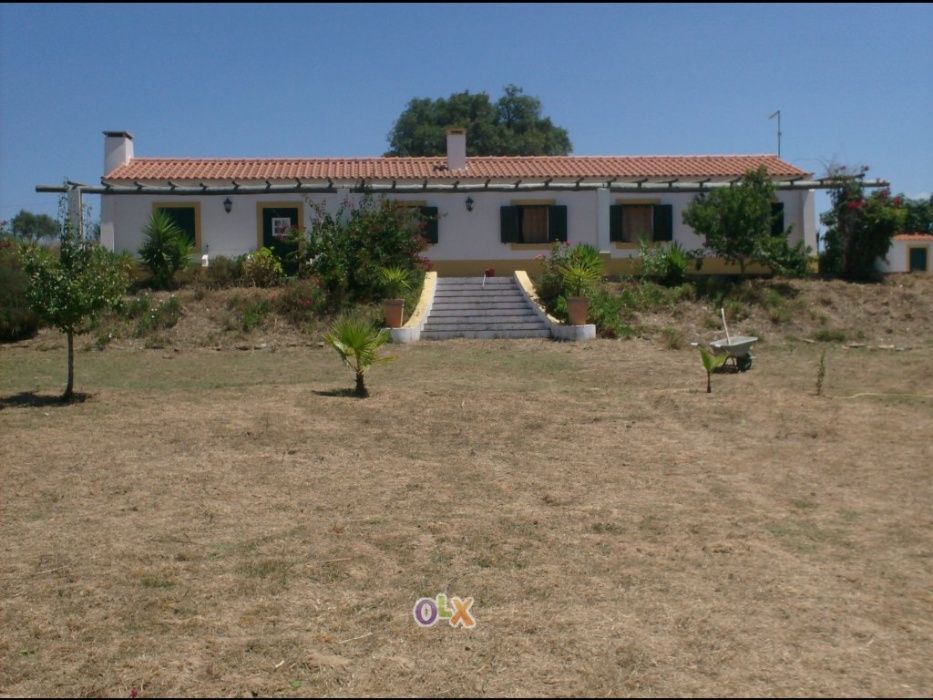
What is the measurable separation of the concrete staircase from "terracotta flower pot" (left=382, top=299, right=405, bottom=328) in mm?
560

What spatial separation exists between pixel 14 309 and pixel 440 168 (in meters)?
12.8

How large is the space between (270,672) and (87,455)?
16.4 feet

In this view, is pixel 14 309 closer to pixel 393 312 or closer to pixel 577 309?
pixel 393 312

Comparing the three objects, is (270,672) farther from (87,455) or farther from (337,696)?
(87,455)

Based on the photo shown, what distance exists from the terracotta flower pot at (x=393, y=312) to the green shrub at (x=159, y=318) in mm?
4315

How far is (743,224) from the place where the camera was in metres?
21.5

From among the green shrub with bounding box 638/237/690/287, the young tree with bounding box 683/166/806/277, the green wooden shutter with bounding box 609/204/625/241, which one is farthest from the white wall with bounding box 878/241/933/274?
the green shrub with bounding box 638/237/690/287

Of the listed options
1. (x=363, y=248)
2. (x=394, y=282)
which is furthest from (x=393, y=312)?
(x=363, y=248)

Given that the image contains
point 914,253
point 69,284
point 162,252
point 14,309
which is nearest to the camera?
point 69,284

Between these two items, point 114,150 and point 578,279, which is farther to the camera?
point 114,150

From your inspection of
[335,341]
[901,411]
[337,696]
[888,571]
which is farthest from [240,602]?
[901,411]

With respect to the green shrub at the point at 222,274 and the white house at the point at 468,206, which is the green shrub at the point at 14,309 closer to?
the green shrub at the point at 222,274

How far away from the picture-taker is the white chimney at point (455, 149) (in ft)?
86.6

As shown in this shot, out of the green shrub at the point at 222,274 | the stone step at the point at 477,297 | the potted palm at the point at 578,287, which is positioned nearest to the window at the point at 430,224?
the stone step at the point at 477,297
